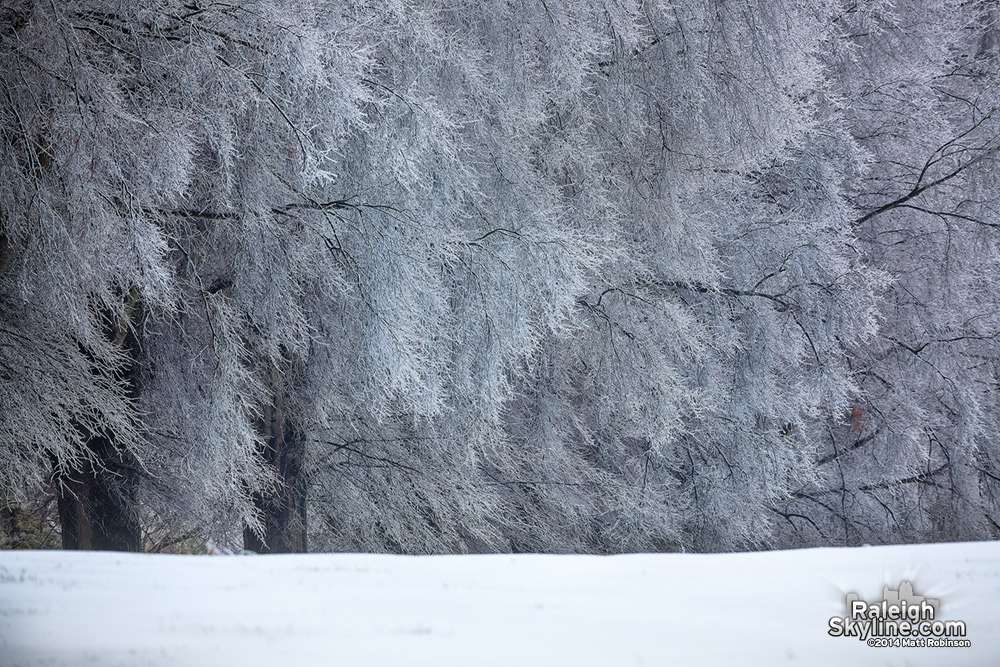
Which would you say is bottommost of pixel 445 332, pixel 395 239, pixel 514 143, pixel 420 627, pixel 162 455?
pixel 420 627

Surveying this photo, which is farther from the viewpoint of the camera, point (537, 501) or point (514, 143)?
point (537, 501)

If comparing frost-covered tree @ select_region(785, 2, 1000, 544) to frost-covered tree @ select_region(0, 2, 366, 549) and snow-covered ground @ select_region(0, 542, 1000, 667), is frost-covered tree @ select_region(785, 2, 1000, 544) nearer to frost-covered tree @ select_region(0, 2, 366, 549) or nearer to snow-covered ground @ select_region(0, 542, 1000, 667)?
frost-covered tree @ select_region(0, 2, 366, 549)

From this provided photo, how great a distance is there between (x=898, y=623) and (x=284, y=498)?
4988mm

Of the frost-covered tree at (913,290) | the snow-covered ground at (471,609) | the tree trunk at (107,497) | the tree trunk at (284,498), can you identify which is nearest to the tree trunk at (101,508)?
the tree trunk at (107,497)

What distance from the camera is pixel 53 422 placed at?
16.7ft

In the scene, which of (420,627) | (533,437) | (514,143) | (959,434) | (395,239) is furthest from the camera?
(959,434)

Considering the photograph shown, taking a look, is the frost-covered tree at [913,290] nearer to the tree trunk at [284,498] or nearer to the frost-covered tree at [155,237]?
the tree trunk at [284,498]

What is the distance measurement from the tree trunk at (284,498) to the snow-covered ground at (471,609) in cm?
381

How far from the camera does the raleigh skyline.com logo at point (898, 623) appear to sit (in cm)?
225

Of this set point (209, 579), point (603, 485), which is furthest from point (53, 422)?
point (603, 485)

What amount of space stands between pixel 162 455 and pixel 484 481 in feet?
7.43

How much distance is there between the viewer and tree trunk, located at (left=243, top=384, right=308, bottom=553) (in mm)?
6676

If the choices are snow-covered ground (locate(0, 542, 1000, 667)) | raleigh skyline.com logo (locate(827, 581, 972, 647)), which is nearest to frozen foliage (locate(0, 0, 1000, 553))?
snow-covered ground (locate(0, 542, 1000, 667))

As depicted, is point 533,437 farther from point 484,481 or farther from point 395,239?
point 395,239
